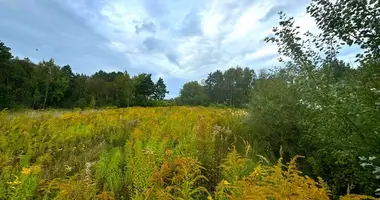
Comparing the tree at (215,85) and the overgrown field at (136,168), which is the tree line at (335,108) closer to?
the overgrown field at (136,168)

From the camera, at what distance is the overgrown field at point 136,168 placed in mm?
1951

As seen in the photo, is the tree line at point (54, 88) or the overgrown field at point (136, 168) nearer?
the overgrown field at point (136, 168)

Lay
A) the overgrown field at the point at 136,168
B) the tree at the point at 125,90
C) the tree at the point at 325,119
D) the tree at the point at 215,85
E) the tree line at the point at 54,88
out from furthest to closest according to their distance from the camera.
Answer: the tree at the point at 215,85 → the tree at the point at 125,90 → the tree line at the point at 54,88 → the tree at the point at 325,119 → the overgrown field at the point at 136,168

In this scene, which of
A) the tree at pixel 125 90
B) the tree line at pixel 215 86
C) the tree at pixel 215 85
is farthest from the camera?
the tree at pixel 215 85

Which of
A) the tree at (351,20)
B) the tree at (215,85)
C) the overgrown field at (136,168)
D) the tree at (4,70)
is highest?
the tree at (215,85)

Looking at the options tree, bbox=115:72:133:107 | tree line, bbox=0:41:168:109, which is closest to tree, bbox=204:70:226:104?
tree line, bbox=0:41:168:109

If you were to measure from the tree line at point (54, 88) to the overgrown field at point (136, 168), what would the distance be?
14.8 meters

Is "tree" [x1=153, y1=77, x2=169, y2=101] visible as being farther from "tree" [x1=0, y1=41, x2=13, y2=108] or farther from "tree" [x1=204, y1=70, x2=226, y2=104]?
"tree" [x1=0, y1=41, x2=13, y2=108]

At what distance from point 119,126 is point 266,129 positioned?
10.3ft

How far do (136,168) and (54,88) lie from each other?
34719mm

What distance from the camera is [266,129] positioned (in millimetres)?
4934

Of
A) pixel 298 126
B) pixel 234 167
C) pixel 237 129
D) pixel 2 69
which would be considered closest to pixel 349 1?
pixel 298 126

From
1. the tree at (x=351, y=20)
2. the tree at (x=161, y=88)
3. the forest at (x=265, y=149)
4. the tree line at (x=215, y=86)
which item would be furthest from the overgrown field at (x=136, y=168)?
the tree at (x=161, y=88)

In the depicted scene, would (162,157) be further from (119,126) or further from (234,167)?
(119,126)
